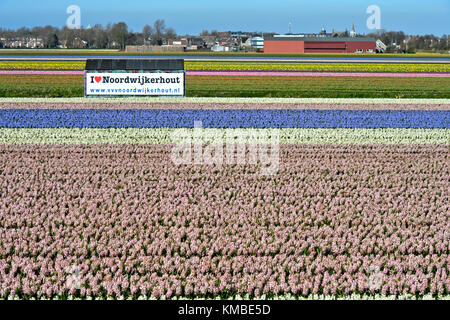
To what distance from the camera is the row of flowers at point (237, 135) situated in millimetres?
18172

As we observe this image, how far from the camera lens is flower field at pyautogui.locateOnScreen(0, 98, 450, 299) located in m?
8.18

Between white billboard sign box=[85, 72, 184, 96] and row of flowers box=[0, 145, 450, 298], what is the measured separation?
12.6 meters

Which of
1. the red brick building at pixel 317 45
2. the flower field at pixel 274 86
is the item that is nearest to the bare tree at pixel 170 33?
the red brick building at pixel 317 45

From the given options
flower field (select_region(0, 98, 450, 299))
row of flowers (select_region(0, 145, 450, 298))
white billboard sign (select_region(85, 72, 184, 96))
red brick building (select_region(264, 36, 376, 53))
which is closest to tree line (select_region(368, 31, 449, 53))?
red brick building (select_region(264, 36, 376, 53))

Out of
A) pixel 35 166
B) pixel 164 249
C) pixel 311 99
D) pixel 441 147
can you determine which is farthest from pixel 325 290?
pixel 311 99

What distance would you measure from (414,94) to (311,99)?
21.6ft

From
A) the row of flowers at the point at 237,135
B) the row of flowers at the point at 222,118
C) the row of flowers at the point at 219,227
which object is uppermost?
the row of flowers at the point at 222,118

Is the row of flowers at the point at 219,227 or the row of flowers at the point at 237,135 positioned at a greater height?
the row of flowers at the point at 237,135

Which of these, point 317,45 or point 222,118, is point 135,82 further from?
point 317,45

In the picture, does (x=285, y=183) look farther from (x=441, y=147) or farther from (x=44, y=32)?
(x=44, y=32)

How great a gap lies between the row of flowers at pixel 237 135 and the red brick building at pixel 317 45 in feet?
303

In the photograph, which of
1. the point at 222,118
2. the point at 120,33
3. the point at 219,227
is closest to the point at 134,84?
the point at 222,118

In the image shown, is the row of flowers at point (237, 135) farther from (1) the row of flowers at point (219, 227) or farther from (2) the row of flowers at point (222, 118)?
(1) the row of flowers at point (219, 227)

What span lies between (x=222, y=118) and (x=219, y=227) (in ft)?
40.4
